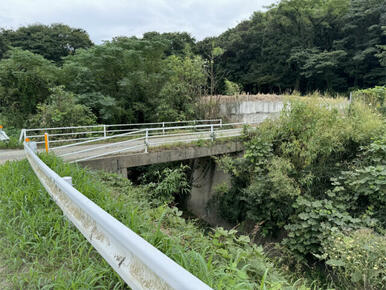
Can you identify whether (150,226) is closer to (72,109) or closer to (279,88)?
(72,109)

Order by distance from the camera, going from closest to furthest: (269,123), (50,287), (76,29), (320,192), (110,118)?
(50,287) < (320,192) < (269,123) < (110,118) < (76,29)

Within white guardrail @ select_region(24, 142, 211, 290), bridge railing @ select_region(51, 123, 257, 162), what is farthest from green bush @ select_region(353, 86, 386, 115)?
white guardrail @ select_region(24, 142, 211, 290)

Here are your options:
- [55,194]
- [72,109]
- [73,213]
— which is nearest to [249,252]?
[73,213]

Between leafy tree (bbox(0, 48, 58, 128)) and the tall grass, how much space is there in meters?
9.86

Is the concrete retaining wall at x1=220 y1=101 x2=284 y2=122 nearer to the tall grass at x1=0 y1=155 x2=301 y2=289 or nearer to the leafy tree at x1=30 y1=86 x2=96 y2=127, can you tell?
the leafy tree at x1=30 y1=86 x2=96 y2=127

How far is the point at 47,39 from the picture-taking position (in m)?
27.2

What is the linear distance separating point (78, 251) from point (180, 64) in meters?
14.1

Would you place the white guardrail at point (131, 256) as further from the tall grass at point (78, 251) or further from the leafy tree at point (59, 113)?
the leafy tree at point (59, 113)

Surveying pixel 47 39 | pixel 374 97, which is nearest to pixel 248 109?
pixel 374 97

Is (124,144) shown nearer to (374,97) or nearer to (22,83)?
(22,83)

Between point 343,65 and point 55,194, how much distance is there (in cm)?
3297

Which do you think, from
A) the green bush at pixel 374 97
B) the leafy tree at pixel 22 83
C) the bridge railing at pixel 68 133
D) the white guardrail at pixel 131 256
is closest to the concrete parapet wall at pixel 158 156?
the bridge railing at pixel 68 133

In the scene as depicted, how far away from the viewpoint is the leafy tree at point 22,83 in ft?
35.7

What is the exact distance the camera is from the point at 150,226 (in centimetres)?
237
